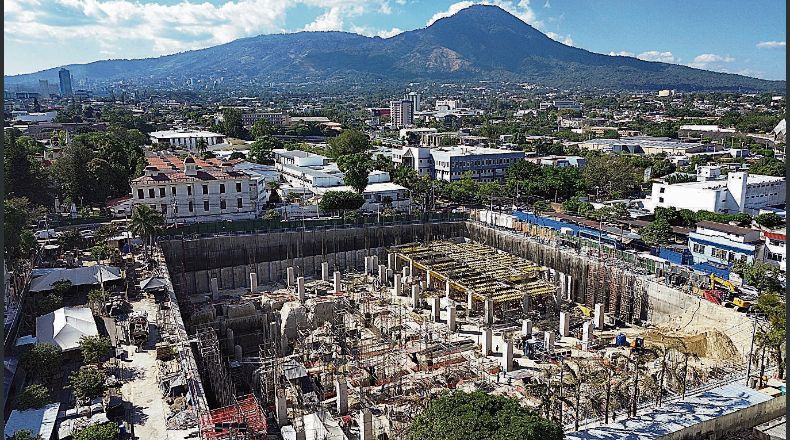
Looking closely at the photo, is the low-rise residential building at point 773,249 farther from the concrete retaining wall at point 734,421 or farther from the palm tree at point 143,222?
the palm tree at point 143,222

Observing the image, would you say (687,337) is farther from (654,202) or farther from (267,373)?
(654,202)

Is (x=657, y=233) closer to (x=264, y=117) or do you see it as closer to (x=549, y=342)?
(x=549, y=342)

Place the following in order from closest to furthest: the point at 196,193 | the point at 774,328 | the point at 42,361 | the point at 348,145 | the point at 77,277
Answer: the point at 42,361 → the point at 774,328 → the point at 77,277 → the point at 196,193 → the point at 348,145

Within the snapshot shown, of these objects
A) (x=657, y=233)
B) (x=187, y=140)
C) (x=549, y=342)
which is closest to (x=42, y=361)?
(x=549, y=342)

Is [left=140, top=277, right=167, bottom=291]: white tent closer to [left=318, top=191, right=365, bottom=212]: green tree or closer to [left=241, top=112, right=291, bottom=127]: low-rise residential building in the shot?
[left=318, top=191, right=365, bottom=212]: green tree

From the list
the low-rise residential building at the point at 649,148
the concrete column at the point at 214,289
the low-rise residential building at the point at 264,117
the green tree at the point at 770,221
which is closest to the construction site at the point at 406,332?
the concrete column at the point at 214,289

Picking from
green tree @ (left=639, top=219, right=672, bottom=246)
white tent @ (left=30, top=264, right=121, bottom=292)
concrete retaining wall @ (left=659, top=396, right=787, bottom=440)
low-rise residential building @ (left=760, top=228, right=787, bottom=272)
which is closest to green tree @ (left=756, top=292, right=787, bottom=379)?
concrete retaining wall @ (left=659, top=396, right=787, bottom=440)

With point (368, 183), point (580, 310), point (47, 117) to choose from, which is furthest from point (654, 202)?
point (47, 117)
